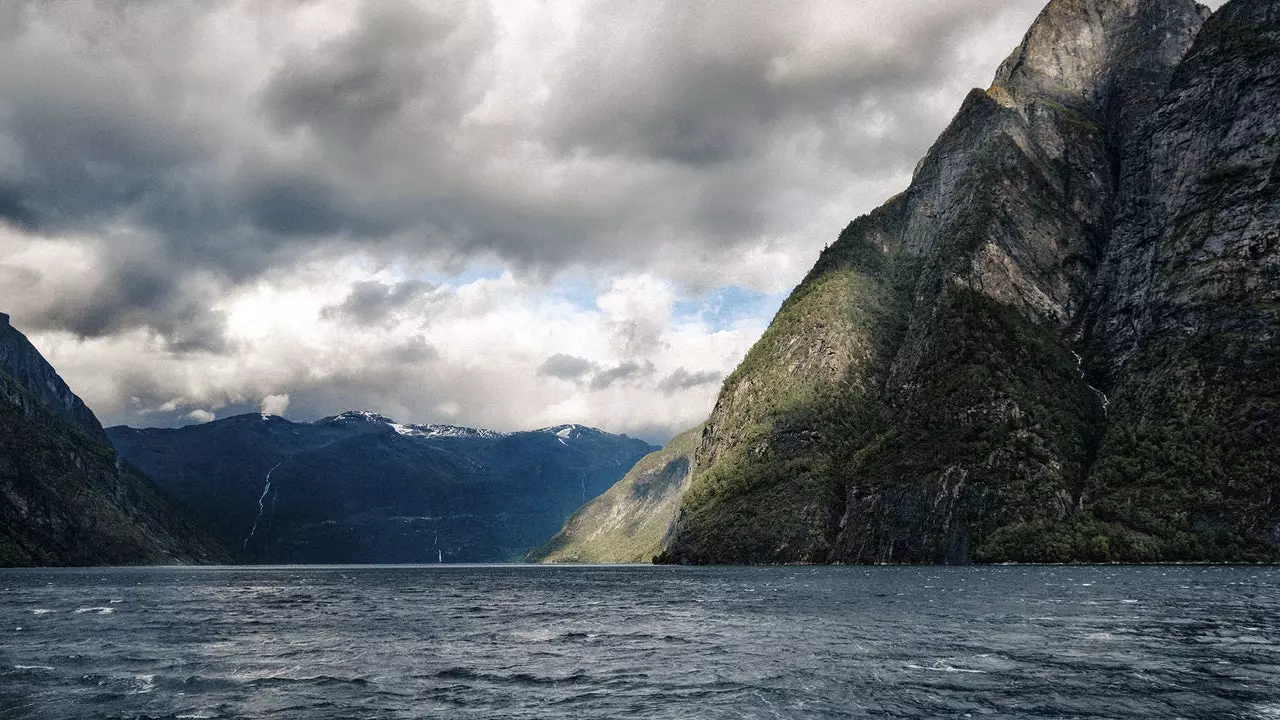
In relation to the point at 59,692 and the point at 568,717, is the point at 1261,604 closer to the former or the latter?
the point at 568,717

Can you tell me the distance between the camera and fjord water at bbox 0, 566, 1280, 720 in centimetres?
3681

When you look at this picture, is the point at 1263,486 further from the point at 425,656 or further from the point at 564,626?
A: the point at 425,656

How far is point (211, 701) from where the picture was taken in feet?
129

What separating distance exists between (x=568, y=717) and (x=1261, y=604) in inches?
2921

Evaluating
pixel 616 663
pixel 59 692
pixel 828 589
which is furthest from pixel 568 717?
pixel 828 589

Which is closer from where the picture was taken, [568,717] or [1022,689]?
[568,717]

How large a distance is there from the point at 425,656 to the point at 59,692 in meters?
20.1

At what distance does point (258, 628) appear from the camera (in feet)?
246

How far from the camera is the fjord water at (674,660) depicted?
36.8 m

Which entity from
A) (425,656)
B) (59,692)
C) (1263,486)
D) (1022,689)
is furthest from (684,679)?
(1263,486)

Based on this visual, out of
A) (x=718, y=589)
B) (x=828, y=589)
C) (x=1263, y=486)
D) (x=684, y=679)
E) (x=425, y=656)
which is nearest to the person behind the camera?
(x=684, y=679)

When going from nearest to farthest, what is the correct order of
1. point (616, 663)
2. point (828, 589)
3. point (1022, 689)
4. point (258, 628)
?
point (1022, 689), point (616, 663), point (258, 628), point (828, 589)

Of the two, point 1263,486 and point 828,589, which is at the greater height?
point 1263,486

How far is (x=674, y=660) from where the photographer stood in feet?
169
